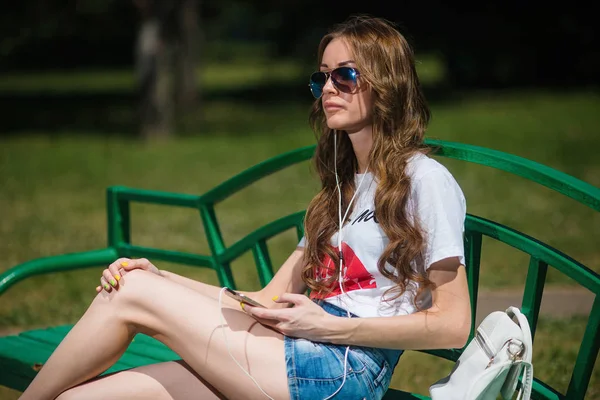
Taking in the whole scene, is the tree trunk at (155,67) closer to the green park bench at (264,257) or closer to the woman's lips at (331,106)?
the green park bench at (264,257)

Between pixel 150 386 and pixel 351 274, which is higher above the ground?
pixel 351 274

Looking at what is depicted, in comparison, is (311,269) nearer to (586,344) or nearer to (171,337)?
(171,337)

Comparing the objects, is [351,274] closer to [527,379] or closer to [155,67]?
[527,379]

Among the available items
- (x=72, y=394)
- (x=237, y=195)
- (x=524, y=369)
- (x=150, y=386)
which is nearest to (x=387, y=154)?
(x=524, y=369)

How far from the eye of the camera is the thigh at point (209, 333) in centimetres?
282

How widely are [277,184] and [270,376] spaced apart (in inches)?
367

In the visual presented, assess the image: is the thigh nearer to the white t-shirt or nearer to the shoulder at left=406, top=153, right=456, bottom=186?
the white t-shirt

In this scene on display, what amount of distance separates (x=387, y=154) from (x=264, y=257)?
108 cm

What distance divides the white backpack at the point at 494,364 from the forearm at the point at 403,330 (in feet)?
0.37

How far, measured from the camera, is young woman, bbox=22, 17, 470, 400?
9.07ft

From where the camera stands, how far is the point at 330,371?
278cm

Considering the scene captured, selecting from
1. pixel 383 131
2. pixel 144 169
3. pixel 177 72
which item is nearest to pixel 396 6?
pixel 177 72

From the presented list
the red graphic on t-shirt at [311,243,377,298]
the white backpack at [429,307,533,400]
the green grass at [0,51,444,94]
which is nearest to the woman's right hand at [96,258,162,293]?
the red graphic on t-shirt at [311,243,377,298]

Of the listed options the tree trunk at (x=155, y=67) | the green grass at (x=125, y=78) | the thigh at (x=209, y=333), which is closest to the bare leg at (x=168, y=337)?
the thigh at (x=209, y=333)
